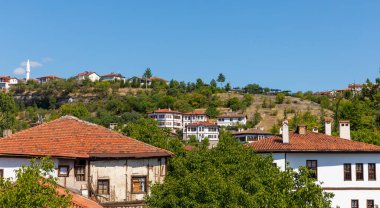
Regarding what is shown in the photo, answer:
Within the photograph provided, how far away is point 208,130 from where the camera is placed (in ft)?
380

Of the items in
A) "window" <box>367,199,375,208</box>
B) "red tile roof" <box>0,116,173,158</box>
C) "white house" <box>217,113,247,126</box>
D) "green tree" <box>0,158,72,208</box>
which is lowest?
"window" <box>367,199,375,208</box>

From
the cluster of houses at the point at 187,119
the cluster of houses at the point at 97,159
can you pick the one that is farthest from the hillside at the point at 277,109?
the cluster of houses at the point at 97,159

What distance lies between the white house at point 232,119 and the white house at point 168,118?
1213cm

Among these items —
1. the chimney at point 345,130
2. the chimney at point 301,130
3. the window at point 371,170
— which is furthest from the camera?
the chimney at point 345,130

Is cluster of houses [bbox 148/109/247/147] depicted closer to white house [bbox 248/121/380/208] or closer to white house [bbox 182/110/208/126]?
white house [bbox 182/110/208/126]

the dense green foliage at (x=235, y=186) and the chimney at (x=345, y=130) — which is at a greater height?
the chimney at (x=345, y=130)

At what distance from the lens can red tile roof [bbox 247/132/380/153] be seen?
32812 mm

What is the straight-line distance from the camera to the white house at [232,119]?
126812 millimetres

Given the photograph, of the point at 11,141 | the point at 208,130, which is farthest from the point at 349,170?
the point at 208,130

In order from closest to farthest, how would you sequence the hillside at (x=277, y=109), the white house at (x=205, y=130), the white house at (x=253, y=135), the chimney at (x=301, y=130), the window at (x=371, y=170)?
the window at (x=371, y=170), the chimney at (x=301, y=130), the white house at (x=253, y=135), the white house at (x=205, y=130), the hillside at (x=277, y=109)

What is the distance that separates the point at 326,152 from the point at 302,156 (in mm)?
1730

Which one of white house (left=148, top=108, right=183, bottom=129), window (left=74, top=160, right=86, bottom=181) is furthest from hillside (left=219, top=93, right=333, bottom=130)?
window (left=74, top=160, right=86, bottom=181)

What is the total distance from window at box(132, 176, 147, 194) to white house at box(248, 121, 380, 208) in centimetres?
1018

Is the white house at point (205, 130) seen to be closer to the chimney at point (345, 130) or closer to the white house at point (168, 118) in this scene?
the white house at point (168, 118)
